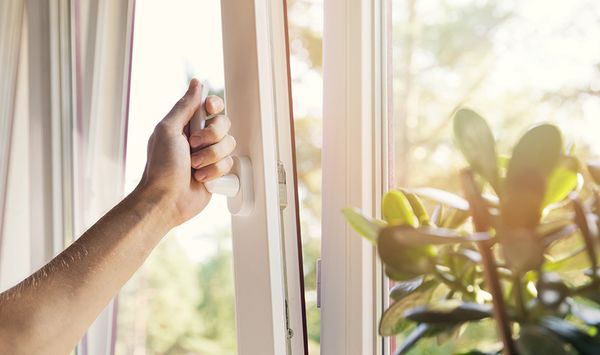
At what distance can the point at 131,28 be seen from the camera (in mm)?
1512

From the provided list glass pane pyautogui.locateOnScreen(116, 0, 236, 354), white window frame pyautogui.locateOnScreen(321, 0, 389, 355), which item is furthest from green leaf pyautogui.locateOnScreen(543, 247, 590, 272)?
glass pane pyautogui.locateOnScreen(116, 0, 236, 354)

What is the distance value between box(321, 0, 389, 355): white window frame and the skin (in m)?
0.17

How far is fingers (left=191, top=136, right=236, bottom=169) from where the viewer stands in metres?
1.03

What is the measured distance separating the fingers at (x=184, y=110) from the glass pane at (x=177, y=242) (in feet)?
0.63

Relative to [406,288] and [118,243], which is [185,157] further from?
[406,288]

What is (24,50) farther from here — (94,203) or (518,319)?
(518,319)

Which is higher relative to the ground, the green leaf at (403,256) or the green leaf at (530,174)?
the green leaf at (530,174)

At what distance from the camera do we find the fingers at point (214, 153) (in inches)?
40.4

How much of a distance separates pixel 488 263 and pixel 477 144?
90 mm

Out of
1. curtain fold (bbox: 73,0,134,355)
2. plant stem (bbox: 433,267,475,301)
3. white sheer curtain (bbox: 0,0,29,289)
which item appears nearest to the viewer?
plant stem (bbox: 433,267,475,301)

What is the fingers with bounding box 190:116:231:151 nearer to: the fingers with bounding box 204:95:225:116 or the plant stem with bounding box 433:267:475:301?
the fingers with bounding box 204:95:225:116

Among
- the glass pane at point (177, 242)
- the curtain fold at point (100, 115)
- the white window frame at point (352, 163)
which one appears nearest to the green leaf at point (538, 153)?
the white window frame at point (352, 163)

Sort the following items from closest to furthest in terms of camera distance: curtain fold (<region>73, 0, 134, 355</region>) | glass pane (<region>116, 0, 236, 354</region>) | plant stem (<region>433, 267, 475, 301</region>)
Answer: plant stem (<region>433, 267, 475, 301</region>) < glass pane (<region>116, 0, 236, 354</region>) < curtain fold (<region>73, 0, 134, 355</region>)

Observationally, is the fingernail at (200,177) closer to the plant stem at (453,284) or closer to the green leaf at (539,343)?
the plant stem at (453,284)
